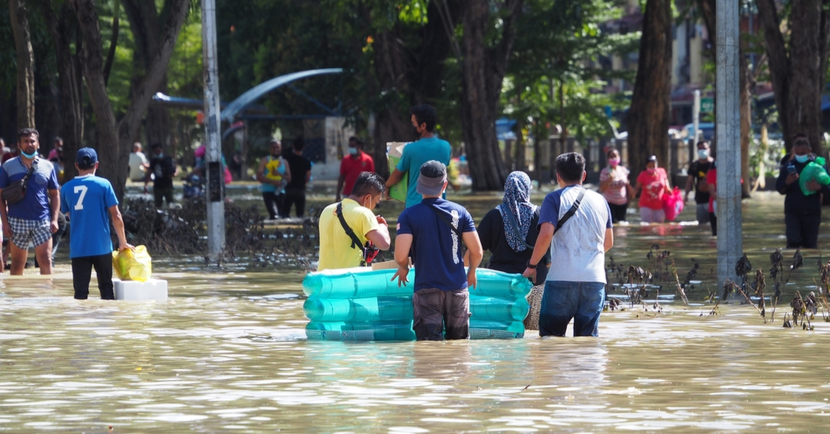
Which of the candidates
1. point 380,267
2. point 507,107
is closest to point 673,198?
point 380,267

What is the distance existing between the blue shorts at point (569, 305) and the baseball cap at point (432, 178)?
1007 millimetres

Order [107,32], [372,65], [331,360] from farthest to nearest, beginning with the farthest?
[107,32], [372,65], [331,360]

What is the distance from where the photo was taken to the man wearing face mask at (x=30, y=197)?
16.6 metres

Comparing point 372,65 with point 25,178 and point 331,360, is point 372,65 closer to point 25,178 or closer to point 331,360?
point 25,178

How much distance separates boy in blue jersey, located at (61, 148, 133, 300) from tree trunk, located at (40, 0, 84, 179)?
1025cm

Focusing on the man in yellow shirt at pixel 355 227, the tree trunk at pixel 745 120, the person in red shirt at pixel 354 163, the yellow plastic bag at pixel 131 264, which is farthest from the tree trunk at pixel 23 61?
the tree trunk at pixel 745 120

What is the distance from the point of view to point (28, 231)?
1684cm

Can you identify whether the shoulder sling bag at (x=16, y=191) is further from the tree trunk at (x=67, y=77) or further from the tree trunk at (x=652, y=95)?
the tree trunk at (x=652, y=95)

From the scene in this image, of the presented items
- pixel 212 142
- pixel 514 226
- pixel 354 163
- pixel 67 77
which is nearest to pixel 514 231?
pixel 514 226

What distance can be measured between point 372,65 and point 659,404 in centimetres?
4374

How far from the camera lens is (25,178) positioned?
16.5 m

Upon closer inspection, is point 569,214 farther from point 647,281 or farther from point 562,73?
point 562,73

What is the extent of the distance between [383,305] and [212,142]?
34.2ft

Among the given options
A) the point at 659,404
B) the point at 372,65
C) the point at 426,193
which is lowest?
the point at 659,404
